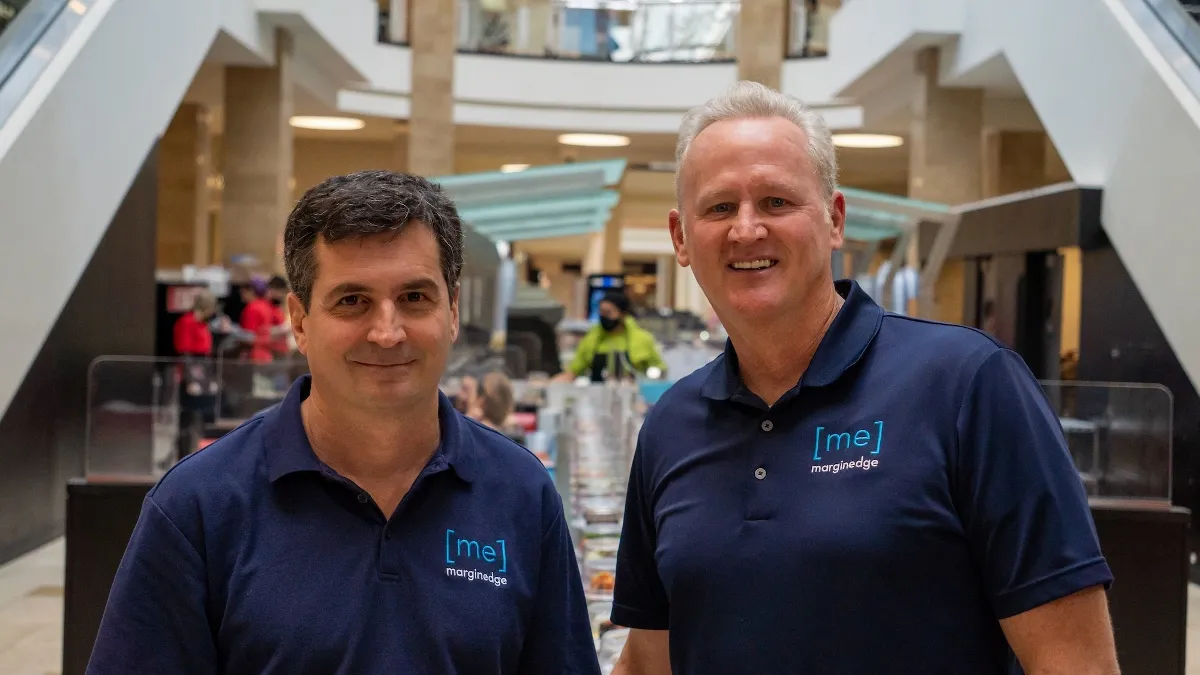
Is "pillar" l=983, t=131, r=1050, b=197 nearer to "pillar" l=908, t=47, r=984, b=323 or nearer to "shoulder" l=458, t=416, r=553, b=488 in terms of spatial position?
"pillar" l=908, t=47, r=984, b=323

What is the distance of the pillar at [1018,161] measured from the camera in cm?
1986

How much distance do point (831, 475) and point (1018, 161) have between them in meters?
19.2

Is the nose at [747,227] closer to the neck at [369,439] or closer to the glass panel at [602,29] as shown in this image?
the neck at [369,439]

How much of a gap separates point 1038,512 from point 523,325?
39.5ft

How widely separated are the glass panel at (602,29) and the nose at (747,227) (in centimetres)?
2204

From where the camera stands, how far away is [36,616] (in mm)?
7109

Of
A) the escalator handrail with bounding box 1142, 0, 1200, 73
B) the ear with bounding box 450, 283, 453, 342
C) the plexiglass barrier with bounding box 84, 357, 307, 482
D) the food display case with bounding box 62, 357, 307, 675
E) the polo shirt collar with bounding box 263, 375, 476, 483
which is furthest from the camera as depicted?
the escalator handrail with bounding box 1142, 0, 1200, 73

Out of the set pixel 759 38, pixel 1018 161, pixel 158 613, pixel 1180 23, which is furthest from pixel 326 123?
pixel 158 613

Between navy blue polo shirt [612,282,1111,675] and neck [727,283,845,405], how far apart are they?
39mm

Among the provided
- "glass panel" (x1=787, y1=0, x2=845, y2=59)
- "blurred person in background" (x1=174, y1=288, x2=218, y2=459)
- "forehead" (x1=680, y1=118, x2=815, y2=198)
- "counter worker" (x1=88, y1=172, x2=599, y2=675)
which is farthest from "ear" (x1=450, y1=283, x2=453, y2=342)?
"glass panel" (x1=787, y1=0, x2=845, y2=59)

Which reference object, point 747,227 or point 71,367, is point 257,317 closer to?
point 71,367

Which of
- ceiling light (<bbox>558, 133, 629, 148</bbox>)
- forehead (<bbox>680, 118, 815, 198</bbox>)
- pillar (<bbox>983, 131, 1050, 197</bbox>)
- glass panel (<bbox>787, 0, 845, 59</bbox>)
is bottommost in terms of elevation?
forehead (<bbox>680, 118, 815, 198</bbox>)

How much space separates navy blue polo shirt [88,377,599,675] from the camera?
1862mm

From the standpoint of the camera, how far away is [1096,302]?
11.0 m
